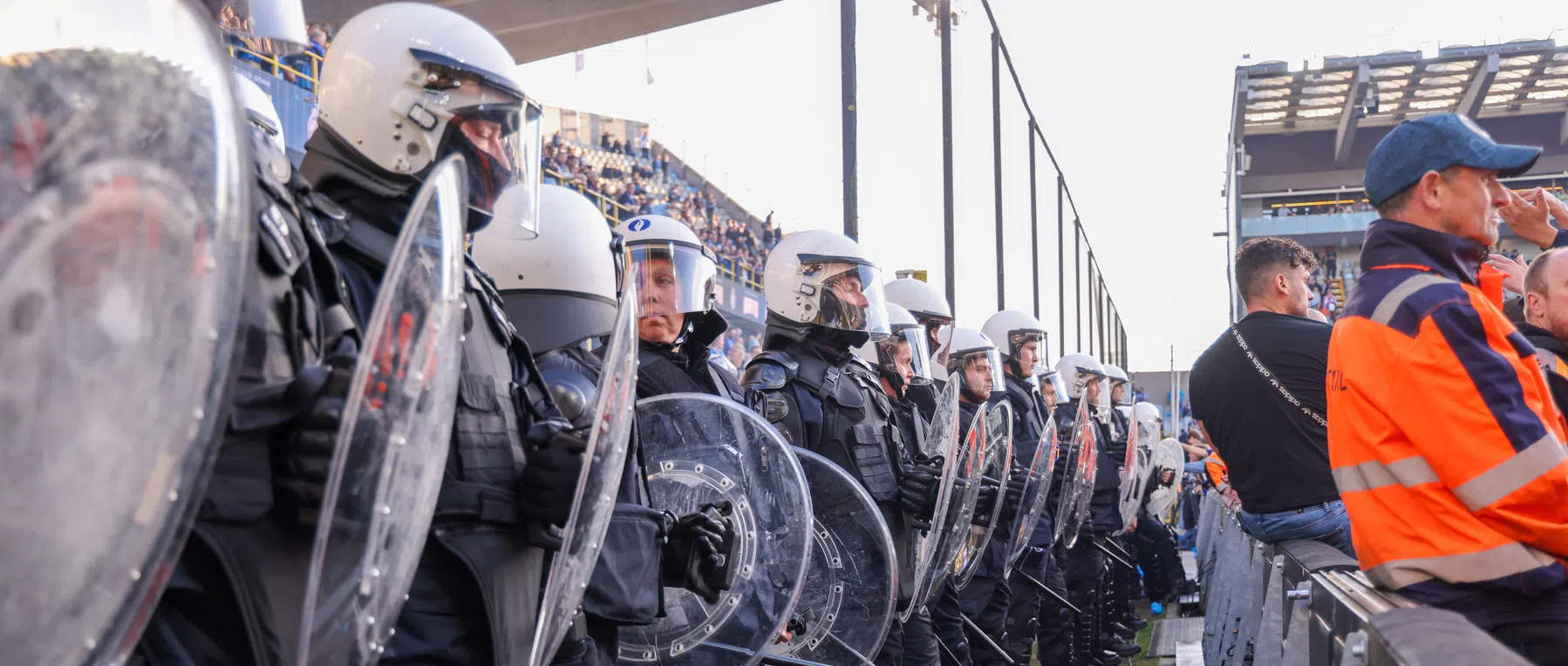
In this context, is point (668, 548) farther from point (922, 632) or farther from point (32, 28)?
point (922, 632)

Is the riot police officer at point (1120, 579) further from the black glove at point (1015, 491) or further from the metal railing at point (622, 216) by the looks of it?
the metal railing at point (622, 216)

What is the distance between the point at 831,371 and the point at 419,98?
9.54 feet

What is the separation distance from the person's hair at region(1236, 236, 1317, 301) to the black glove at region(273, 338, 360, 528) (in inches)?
145

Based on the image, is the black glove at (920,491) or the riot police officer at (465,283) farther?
the black glove at (920,491)

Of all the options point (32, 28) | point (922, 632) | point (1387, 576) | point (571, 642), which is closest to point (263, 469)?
point (32, 28)

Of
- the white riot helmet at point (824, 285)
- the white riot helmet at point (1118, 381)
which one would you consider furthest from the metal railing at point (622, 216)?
the white riot helmet at point (824, 285)

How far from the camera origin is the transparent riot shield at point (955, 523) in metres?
5.11

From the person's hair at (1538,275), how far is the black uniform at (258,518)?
3227 millimetres

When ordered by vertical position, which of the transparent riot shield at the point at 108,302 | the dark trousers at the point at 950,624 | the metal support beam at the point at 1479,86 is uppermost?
the metal support beam at the point at 1479,86

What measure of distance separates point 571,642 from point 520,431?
483mm

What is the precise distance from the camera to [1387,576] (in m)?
2.75

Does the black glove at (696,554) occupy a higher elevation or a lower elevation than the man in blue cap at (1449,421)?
lower

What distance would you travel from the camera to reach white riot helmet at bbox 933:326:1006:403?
866 cm

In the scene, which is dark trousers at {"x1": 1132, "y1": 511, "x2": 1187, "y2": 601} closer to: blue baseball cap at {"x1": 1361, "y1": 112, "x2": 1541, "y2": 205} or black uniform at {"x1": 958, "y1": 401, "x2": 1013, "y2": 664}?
black uniform at {"x1": 958, "y1": 401, "x2": 1013, "y2": 664}
